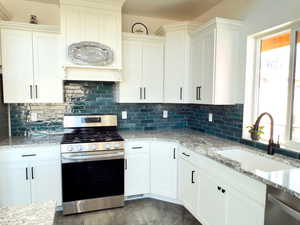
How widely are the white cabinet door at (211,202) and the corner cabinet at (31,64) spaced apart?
2.11m

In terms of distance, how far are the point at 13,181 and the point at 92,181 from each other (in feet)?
2.94

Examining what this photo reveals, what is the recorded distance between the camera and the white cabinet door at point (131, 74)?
2.98m

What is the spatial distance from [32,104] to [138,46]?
175cm

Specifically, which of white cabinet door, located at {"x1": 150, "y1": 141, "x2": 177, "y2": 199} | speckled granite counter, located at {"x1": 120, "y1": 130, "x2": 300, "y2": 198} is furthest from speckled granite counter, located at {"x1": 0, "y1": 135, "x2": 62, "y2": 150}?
white cabinet door, located at {"x1": 150, "y1": 141, "x2": 177, "y2": 199}

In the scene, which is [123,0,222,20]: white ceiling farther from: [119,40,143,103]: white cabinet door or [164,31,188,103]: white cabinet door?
[119,40,143,103]: white cabinet door

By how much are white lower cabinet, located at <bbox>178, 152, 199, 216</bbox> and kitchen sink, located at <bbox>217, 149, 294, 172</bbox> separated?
1.42ft

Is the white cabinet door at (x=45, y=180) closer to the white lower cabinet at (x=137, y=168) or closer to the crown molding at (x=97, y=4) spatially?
the white lower cabinet at (x=137, y=168)

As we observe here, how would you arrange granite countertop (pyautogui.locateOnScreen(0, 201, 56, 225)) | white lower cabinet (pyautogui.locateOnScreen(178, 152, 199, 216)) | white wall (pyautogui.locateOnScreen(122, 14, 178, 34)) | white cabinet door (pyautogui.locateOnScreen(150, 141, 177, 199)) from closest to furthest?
1. granite countertop (pyautogui.locateOnScreen(0, 201, 56, 225))
2. white lower cabinet (pyautogui.locateOnScreen(178, 152, 199, 216))
3. white cabinet door (pyautogui.locateOnScreen(150, 141, 177, 199))
4. white wall (pyautogui.locateOnScreen(122, 14, 178, 34))

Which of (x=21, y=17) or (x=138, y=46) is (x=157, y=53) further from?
(x=21, y=17)

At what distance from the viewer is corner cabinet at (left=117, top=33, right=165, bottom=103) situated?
2.99m

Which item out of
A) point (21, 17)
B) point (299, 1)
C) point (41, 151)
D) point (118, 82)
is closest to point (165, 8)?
point (118, 82)

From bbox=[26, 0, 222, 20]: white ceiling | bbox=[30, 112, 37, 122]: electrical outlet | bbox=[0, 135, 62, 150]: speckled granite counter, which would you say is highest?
bbox=[26, 0, 222, 20]: white ceiling

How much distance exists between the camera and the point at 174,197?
2764mm

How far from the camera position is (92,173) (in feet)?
8.14
